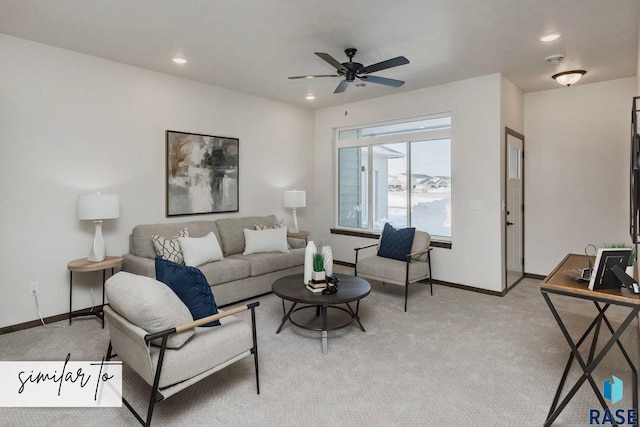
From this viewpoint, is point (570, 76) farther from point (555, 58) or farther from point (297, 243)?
point (297, 243)

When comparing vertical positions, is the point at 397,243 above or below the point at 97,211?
below

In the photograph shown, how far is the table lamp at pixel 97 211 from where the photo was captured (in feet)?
11.3

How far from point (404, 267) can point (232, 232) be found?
88.9 inches

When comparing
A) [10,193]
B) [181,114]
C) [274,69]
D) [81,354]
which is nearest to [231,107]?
[181,114]

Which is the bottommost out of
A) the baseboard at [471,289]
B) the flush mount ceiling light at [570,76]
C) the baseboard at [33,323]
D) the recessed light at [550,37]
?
the baseboard at [33,323]

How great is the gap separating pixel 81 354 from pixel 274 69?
3.41m

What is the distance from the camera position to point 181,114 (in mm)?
4539

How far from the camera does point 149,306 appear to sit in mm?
1863

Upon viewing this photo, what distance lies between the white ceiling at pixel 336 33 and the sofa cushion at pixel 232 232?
187 cm

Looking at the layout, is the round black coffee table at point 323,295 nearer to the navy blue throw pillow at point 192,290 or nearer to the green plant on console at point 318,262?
the green plant on console at point 318,262

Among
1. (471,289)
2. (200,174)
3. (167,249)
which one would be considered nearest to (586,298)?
(471,289)

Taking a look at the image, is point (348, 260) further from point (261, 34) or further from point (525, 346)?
point (261, 34)

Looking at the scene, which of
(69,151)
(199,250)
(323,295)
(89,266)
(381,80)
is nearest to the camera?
(323,295)

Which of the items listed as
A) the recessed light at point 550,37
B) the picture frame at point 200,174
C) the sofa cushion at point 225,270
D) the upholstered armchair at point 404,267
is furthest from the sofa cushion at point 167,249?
the recessed light at point 550,37
